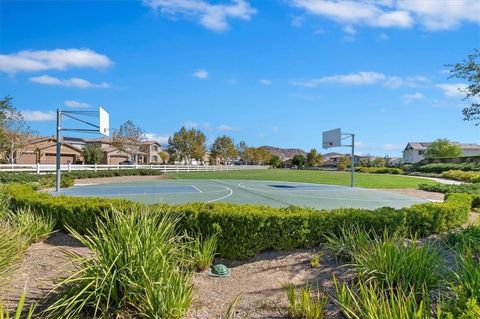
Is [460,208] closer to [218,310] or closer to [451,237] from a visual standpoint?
[451,237]

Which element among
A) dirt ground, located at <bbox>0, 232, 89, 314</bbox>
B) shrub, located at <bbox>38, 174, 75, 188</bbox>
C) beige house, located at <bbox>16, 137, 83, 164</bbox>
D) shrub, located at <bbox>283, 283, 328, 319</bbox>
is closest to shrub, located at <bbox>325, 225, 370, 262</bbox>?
shrub, located at <bbox>283, 283, 328, 319</bbox>

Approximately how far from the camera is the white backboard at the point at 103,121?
2633 centimetres

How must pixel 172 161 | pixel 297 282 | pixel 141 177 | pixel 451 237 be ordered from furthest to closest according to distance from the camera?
1. pixel 172 161
2. pixel 141 177
3. pixel 451 237
4. pixel 297 282

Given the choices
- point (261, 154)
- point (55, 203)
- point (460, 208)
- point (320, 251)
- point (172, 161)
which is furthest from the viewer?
point (261, 154)

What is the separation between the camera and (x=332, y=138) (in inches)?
1439

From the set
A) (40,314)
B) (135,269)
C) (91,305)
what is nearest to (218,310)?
(135,269)

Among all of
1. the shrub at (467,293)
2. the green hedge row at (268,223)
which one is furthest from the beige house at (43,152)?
the shrub at (467,293)

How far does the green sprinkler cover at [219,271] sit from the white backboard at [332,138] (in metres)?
30.1

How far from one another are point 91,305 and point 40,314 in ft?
1.82

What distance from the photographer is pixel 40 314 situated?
4379mm

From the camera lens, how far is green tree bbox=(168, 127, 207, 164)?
7929 cm

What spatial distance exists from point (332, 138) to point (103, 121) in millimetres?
20222

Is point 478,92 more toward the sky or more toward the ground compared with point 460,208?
more toward the sky

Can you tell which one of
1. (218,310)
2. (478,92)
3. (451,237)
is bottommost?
(218,310)
